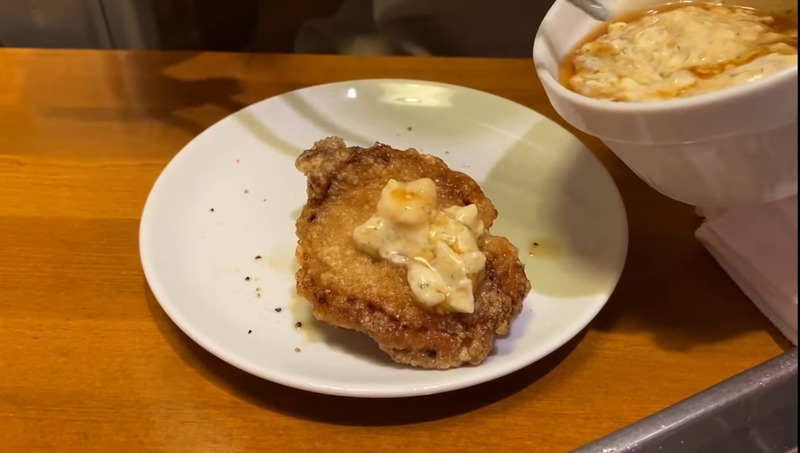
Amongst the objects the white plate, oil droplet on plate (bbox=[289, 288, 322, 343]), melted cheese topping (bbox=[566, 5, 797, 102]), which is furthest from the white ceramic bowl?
oil droplet on plate (bbox=[289, 288, 322, 343])

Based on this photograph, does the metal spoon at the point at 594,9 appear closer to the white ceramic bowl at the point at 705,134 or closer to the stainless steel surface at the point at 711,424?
the white ceramic bowl at the point at 705,134

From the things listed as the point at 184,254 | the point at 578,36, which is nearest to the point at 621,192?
the point at 578,36

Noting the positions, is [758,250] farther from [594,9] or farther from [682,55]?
[594,9]

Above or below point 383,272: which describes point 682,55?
above

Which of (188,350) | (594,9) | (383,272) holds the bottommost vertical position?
(188,350)

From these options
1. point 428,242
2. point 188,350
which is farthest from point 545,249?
point 188,350

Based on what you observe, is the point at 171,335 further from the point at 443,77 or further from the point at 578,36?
the point at 443,77

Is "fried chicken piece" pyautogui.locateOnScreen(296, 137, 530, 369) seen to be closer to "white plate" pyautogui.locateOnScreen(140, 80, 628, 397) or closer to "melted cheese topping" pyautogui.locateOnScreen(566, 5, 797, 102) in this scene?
"white plate" pyautogui.locateOnScreen(140, 80, 628, 397)

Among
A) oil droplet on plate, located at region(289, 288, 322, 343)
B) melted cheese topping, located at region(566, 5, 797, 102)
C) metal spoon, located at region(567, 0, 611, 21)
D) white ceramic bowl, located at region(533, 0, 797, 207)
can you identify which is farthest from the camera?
metal spoon, located at region(567, 0, 611, 21)
